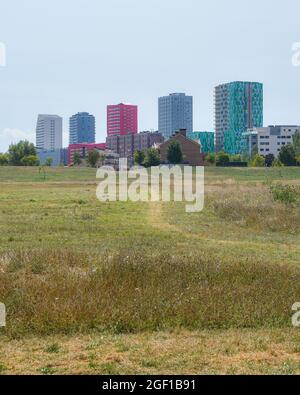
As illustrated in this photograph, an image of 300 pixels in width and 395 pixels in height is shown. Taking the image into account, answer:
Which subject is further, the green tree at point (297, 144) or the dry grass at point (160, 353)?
the green tree at point (297, 144)

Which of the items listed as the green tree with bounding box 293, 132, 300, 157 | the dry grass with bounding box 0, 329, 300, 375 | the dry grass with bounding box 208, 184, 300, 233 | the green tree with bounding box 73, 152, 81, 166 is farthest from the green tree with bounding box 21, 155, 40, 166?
the dry grass with bounding box 0, 329, 300, 375

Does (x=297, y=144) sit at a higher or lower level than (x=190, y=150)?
higher

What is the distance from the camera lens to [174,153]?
133m

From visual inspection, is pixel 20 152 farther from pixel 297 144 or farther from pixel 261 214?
pixel 261 214


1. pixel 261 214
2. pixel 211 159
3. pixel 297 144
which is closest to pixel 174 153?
pixel 211 159

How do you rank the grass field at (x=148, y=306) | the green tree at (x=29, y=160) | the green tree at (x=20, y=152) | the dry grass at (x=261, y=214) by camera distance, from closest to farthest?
1. the grass field at (x=148, y=306)
2. the dry grass at (x=261, y=214)
3. the green tree at (x=29, y=160)
4. the green tree at (x=20, y=152)

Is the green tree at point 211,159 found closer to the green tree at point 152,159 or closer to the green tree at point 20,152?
the green tree at point 152,159

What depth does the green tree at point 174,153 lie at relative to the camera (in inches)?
5217

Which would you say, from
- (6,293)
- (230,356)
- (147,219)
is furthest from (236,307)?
(147,219)

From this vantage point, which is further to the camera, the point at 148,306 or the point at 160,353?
the point at 148,306

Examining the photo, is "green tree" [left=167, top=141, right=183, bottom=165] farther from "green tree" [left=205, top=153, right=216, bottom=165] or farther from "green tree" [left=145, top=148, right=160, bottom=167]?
"green tree" [left=205, top=153, right=216, bottom=165]

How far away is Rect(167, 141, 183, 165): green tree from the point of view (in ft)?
435

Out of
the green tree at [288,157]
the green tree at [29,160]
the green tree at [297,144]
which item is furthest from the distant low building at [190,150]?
the green tree at [29,160]
